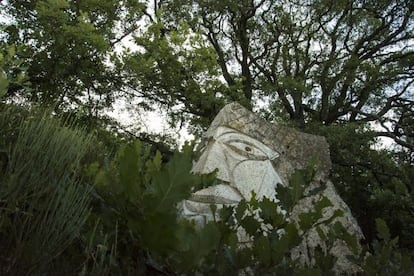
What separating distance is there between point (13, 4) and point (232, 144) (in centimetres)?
467

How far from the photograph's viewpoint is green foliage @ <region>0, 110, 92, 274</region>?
2135 millimetres

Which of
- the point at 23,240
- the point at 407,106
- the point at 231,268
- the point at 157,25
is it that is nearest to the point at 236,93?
the point at 157,25

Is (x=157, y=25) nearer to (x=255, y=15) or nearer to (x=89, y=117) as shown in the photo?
(x=89, y=117)

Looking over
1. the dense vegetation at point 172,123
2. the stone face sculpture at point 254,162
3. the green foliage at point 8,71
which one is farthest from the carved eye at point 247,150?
the green foliage at point 8,71

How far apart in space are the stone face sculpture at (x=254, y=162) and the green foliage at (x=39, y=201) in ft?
Result: 5.85

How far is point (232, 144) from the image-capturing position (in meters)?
5.17

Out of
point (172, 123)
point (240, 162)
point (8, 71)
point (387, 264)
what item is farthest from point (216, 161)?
point (172, 123)

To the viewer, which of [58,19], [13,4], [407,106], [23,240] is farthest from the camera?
[407,106]

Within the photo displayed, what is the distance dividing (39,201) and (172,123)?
801 centimetres

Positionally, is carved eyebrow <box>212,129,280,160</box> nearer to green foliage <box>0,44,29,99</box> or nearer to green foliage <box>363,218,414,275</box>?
green foliage <box>0,44,29,99</box>

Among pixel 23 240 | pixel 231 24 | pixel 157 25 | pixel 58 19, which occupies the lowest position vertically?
pixel 23 240

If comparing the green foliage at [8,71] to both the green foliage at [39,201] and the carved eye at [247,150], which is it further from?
the carved eye at [247,150]

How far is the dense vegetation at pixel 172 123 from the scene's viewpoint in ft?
4.41

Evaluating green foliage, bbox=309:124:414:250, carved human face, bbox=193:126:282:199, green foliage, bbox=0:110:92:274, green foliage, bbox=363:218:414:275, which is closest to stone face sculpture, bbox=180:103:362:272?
carved human face, bbox=193:126:282:199
